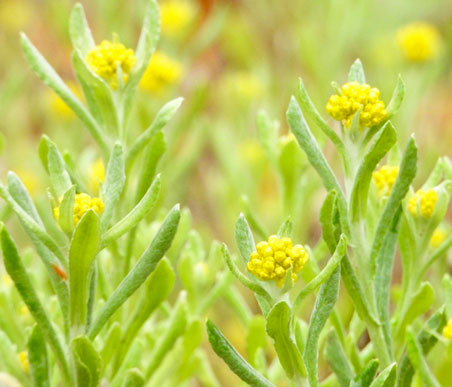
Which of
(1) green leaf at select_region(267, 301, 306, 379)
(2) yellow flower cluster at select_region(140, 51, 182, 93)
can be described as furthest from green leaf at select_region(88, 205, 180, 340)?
(2) yellow flower cluster at select_region(140, 51, 182, 93)

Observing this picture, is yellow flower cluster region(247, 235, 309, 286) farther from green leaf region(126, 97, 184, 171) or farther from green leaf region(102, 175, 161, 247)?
green leaf region(126, 97, 184, 171)

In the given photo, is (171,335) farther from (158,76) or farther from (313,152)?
(158,76)

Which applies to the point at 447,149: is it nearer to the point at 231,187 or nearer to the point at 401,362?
the point at 231,187

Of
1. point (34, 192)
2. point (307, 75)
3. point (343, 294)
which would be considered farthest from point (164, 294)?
point (307, 75)

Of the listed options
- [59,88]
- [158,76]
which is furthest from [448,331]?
[158,76]

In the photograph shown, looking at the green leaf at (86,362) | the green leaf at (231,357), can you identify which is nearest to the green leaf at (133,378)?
the green leaf at (86,362)

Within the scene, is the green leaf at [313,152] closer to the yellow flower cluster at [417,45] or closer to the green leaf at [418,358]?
the green leaf at [418,358]

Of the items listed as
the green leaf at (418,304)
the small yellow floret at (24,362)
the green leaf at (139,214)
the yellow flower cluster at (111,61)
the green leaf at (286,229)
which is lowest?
the green leaf at (418,304)
